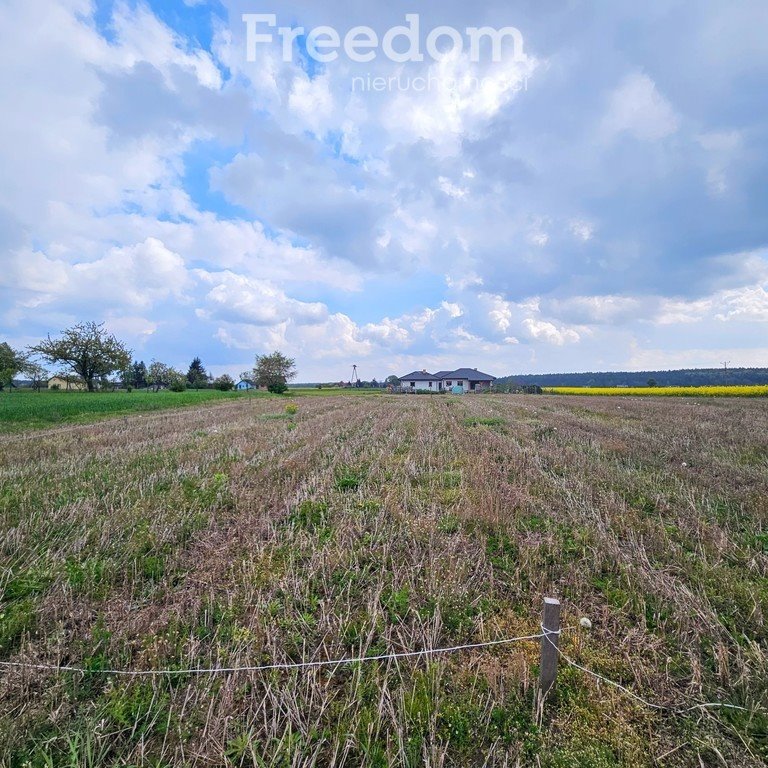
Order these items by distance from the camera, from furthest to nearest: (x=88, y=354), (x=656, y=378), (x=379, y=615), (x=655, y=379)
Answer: (x=656, y=378)
(x=655, y=379)
(x=88, y=354)
(x=379, y=615)

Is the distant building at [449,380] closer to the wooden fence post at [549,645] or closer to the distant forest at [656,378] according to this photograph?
the distant forest at [656,378]

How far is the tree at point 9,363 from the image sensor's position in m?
59.6

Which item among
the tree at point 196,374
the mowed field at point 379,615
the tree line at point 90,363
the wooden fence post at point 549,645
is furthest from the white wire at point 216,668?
the tree at point 196,374

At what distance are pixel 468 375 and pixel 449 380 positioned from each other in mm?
5469

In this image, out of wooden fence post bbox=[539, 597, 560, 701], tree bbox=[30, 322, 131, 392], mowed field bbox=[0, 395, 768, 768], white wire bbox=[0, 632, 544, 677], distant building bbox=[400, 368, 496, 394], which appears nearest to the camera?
mowed field bbox=[0, 395, 768, 768]

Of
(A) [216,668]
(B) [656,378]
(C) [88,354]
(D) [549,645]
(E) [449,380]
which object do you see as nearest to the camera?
(D) [549,645]

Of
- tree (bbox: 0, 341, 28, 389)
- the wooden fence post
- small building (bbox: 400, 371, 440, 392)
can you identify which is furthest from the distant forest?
tree (bbox: 0, 341, 28, 389)

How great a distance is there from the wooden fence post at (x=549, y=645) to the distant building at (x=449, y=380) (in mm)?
82218

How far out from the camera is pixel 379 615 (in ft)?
10.3

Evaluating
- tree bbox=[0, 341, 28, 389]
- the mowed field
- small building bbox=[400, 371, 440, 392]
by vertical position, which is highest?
tree bbox=[0, 341, 28, 389]

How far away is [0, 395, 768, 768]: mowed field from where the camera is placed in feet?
7.04

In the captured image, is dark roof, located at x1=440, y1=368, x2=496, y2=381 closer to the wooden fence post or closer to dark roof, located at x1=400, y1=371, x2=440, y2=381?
dark roof, located at x1=400, y1=371, x2=440, y2=381

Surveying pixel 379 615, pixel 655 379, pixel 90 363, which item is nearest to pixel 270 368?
pixel 90 363

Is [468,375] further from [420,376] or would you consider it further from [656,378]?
[656,378]
